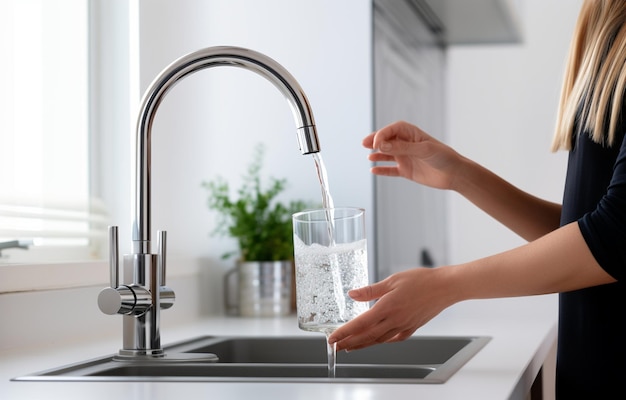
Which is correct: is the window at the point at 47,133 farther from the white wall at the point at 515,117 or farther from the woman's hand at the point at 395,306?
the white wall at the point at 515,117

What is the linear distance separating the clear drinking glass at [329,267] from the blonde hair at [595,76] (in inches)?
12.9

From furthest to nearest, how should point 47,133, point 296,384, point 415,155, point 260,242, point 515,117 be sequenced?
point 515,117, point 260,242, point 47,133, point 415,155, point 296,384

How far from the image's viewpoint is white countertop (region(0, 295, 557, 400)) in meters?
0.86

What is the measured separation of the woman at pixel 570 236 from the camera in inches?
38.5

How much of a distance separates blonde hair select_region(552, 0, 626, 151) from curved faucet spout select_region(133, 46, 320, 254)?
0.36 m

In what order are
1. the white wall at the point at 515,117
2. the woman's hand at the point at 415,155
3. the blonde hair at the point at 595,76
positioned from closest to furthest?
the blonde hair at the point at 595,76, the woman's hand at the point at 415,155, the white wall at the point at 515,117

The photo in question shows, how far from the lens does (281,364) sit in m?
1.20

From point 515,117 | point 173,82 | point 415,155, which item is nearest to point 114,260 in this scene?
point 173,82

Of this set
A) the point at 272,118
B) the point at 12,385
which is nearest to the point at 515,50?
the point at 272,118

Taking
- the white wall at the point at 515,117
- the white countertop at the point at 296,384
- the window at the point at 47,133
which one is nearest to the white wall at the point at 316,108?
→ the white wall at the point at 515,117

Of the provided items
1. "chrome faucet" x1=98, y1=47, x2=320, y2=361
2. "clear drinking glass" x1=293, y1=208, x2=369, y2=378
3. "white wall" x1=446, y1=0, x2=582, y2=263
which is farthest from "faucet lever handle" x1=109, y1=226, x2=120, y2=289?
"white wall" x1=446, y1=0, x2=582, y2=263

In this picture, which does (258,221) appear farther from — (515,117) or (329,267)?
(329,267)

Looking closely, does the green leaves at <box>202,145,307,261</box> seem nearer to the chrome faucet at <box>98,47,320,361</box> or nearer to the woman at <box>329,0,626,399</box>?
the woman at <box>329,0,626,399</box>

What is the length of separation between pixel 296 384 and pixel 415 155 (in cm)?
49
